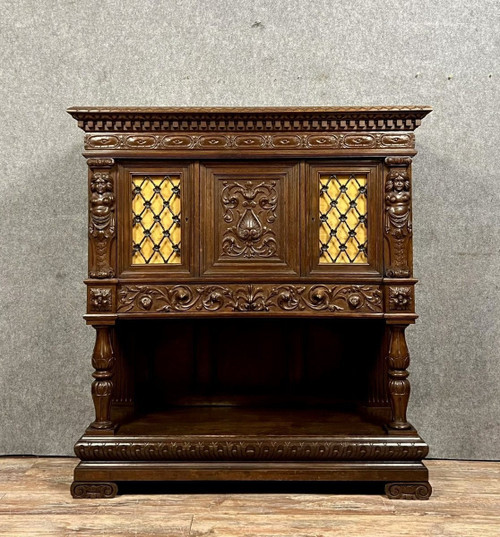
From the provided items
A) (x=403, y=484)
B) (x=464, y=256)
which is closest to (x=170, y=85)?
(x=464, y=256)

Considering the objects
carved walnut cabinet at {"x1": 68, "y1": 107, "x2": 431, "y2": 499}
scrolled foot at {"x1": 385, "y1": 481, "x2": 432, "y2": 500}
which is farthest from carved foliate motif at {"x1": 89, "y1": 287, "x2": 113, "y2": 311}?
scrolled foot at {"x1": 385, "y1": 481, "x2": 432, "y2": 500}

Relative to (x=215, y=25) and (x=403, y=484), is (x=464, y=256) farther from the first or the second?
(x=215, y=25)

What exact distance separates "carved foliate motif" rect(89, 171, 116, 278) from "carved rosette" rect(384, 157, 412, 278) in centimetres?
101

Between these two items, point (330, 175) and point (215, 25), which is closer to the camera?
point (330, 175)

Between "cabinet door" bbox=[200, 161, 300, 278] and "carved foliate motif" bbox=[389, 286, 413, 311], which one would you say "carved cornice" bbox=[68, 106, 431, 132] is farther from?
"carved foliate motif" bbox=[389, 286, 413, 311]

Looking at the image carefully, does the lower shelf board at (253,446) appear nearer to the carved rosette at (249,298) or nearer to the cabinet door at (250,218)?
the carved rosette at (249,298)

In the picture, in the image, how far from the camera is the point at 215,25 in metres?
2.88

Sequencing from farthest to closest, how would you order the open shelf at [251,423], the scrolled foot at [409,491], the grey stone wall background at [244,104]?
the grey stone wall background at [244,104], the open shelf at [251,423], the scrolled foot at [409,491]

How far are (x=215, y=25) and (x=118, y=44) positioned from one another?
0.46 m

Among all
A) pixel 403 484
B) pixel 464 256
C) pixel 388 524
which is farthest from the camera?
pixel 464 256

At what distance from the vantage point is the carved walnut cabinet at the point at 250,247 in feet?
7.31

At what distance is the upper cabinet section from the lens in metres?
2.23

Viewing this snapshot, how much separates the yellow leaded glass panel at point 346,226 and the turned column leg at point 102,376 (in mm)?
850

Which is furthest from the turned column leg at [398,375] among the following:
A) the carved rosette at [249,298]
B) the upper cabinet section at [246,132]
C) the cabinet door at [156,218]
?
the cabinet door at [156,218]
